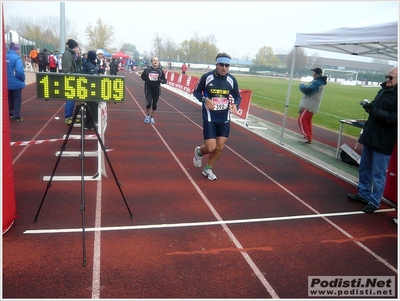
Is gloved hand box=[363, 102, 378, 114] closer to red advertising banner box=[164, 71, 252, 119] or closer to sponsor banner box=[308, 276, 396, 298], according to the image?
sponsor banner box=[308, 276, 396, 298]

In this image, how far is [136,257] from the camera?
350cm

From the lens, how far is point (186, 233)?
4.08 m

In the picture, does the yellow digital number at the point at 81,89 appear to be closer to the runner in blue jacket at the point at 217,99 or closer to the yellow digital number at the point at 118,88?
the yellow digital number at the point at 118,88

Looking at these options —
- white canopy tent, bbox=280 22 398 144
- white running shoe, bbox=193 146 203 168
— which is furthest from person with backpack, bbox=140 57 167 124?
white running shoe, bbox=193 146 203 168

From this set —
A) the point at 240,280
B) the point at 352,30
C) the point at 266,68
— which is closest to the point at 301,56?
the point at 266,68

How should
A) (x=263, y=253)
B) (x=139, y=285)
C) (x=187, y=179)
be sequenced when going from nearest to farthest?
1. (x=139, y=285)
2. (x=263, y=253)
3. (x=187, y=179)

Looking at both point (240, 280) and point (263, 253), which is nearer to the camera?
point (240, 280)

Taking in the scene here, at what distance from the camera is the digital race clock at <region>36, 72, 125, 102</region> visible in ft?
12.4

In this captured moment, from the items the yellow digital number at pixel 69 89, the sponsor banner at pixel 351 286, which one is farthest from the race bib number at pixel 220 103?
the sponsor banner at pixel 351 286

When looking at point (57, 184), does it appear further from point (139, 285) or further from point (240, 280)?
point (240, 280)

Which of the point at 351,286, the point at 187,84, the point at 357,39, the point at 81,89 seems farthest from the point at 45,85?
the point at 187,84

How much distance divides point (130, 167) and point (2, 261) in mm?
3297

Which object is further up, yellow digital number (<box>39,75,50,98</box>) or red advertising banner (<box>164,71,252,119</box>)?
yellow digital number (<box>39,75,50,98</box>)

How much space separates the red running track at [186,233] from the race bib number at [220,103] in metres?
→ 1.32
